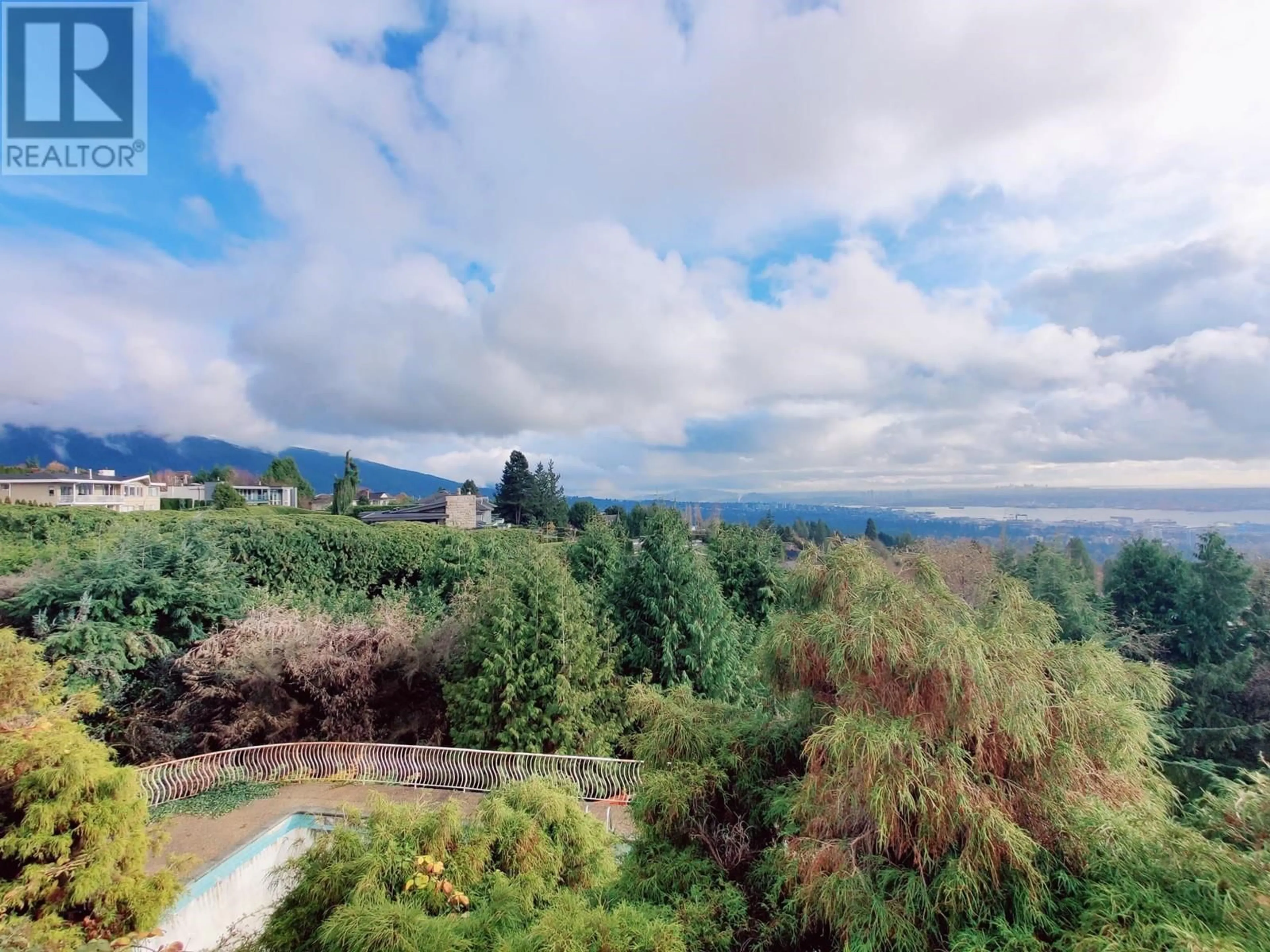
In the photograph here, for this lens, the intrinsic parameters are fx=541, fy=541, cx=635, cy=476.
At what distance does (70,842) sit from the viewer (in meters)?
4.46

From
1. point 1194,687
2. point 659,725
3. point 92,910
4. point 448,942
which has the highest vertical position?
point 659,725

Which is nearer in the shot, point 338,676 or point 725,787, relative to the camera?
point 725,787

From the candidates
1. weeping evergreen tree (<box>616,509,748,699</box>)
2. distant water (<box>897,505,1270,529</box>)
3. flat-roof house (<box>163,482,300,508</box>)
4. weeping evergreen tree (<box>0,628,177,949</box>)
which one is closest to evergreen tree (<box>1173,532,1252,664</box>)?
distant water (<box>897,505,1270,529</box>)

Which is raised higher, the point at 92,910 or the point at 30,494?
the point at 30,494

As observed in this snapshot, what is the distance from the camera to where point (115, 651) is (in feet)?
31.7

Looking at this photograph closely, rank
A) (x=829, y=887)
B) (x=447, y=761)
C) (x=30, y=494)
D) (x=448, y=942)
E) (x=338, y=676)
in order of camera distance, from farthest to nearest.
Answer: (x=30, y=494) → (x=338, y=676) → (x=447, y=761) → (x=448, y=942) → (x=829, y=887)

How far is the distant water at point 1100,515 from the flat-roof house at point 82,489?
43.6 m

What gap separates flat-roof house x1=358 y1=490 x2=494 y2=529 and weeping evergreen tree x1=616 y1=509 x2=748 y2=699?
1920 centimetres

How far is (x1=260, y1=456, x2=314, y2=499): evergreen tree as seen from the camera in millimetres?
52500

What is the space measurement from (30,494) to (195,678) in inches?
1442

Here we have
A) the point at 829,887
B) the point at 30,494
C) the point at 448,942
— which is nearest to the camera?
the point at 829,887

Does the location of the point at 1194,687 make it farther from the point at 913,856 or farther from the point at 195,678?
the point at 195,678

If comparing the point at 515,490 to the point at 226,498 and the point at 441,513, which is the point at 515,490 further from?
the point at 226,498

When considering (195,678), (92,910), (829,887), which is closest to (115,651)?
(195,678)
